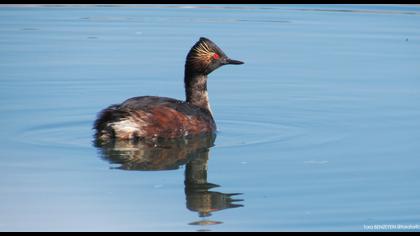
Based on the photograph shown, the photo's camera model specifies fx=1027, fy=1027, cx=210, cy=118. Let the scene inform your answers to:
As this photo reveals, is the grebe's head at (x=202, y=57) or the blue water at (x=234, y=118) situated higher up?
the grebe's head at (x=202, y=57)

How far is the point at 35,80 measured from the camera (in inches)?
584

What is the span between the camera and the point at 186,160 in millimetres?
10547

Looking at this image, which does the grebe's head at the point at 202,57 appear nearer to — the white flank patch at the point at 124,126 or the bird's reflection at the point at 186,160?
the bird's reflection at the point at 186,160

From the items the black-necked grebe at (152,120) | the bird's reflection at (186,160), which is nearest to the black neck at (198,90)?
the black-necked grebe at (152,120)

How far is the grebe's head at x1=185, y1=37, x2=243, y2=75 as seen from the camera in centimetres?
1227

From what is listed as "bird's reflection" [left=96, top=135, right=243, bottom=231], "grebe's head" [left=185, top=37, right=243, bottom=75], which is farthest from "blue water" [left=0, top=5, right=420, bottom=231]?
"grebe's head" [left=185, top=37, right=243, bottom=75]

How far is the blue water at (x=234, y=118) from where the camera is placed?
28.0ft

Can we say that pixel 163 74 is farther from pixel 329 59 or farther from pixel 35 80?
pixel 329 59

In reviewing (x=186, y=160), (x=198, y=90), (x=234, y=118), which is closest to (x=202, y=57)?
(x=198, y=90)

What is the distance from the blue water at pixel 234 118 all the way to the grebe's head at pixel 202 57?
0.75m

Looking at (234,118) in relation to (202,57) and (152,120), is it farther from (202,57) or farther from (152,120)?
(152,120)

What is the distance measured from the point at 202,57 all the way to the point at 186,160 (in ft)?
6.93

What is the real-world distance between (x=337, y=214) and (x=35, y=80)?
7.46 m

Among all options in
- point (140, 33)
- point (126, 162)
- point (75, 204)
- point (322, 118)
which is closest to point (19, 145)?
point (126, 162)
